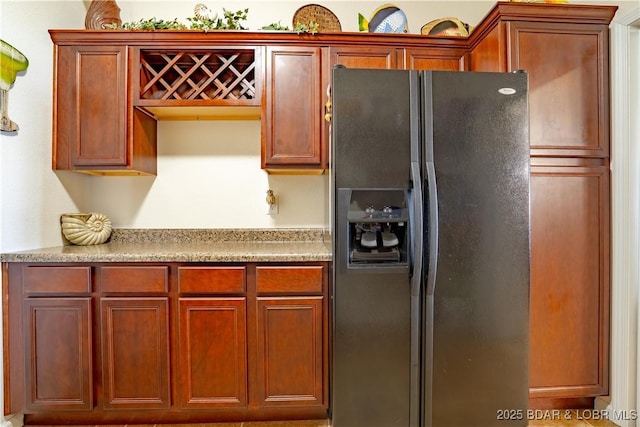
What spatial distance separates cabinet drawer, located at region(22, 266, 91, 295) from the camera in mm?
1693

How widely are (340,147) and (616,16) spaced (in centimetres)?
164

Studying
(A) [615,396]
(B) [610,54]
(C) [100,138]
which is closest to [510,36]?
(B) [610,54]

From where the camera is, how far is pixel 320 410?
1.81 metres

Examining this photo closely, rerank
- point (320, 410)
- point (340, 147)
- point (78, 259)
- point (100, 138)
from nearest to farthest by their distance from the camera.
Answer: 1. point (340, 147)
2. point (78, 259)
3. point (320, 410)
4. point (100, 138)

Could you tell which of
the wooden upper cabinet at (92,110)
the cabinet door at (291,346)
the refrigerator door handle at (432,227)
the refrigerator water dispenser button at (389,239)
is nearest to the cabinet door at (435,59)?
the refrigerator door handle at (432,227)

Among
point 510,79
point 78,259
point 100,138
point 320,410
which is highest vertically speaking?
point 510,79

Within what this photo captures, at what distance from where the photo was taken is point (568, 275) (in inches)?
69.4

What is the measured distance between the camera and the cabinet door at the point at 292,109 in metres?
2.03

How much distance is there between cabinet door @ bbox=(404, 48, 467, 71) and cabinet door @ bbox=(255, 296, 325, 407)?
150 cm

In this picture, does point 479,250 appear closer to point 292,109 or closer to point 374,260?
point 374,260

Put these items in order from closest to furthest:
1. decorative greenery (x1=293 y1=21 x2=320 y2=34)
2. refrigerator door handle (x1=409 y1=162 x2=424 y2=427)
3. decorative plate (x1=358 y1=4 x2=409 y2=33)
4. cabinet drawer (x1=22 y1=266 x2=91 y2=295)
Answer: refrigerator door handle (x1=409 y1=162 x2=424 y2=427), cabinet drawer (x1=22 y1=266 x2=91 y2=295), decorative greenery (x1=293 y1=21 x2=320 y2=34), decorative plate (x1=358 y1=4 x2=409 y2=33)

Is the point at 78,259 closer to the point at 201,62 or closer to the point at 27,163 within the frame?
the point at 27,163

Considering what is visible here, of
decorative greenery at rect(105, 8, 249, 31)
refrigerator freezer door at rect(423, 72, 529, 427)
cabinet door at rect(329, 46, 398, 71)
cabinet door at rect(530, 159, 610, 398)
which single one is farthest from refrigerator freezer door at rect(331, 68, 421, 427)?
decorative greenery at rect(105, 8, 249, 31)

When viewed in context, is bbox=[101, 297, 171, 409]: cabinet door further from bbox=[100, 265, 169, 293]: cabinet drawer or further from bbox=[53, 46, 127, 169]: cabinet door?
bbox=[53, 46, 127, 169]: cabinet door
